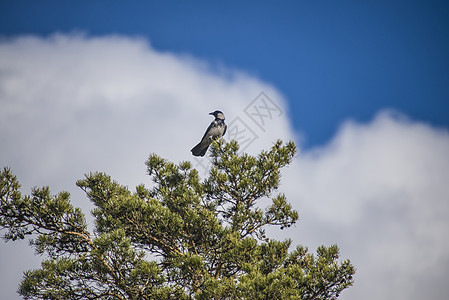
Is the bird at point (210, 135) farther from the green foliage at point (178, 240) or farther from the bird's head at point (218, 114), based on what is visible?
the green foliage at point (178, 240)

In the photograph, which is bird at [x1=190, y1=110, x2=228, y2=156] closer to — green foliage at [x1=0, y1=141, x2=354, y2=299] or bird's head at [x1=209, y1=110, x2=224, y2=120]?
bird's head at [x1=209, y1=110, x2=224, y2=120]

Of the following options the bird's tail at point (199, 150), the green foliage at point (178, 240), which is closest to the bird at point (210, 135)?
the bird's tail at point (199, 150)

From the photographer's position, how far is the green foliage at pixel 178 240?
7105mm

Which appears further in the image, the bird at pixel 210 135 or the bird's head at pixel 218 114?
the bird's head at pixel 218 114

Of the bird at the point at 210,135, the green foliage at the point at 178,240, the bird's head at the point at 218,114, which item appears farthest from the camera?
the bird's head at the point at 218,114

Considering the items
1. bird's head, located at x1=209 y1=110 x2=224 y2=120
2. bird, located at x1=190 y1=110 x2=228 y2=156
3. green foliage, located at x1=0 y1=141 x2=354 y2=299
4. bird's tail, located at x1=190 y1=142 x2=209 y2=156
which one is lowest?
green foliage, located at x1=0 y1=141 x2=354 y2=299

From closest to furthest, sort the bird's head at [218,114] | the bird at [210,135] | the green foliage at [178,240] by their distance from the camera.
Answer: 1. the green foliage at [178,240]
2. the bird at [210,135]
3. the bird's head at [218,114]

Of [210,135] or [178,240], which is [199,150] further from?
[178,240]

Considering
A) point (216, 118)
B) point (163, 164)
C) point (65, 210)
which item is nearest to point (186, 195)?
point (163, 164)

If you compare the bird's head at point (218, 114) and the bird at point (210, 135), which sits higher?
the bird's head at point (218, 114)

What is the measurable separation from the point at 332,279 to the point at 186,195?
10.9 feet

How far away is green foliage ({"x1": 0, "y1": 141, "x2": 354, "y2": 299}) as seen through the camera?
7105 mm

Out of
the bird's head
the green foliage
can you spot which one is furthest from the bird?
the green foliage

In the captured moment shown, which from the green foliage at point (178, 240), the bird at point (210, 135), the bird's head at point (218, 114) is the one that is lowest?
the green foliage at point (178, 240)
